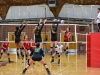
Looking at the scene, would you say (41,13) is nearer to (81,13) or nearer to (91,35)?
(81,13)

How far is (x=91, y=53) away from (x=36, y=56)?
520cm

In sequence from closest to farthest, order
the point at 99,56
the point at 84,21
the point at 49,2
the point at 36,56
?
the point at 36,56, the point at 99,56, the point at 49,2, the point at 84,21

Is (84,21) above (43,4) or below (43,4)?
below

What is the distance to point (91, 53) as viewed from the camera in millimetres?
17375

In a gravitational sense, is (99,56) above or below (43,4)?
below

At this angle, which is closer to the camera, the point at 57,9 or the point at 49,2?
the point at 49,2

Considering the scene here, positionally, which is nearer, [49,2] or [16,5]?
[49,2]

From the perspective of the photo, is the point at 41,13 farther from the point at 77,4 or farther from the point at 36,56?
the point at 36,56

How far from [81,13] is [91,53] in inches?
621

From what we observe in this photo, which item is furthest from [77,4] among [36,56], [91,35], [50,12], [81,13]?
[36,56]

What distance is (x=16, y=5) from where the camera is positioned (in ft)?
110

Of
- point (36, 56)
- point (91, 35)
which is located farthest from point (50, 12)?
point (36, 56)

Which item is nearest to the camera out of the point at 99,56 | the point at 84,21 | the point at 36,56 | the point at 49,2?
the point at 36,56

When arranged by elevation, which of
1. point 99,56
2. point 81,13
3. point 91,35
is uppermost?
point 81,13
